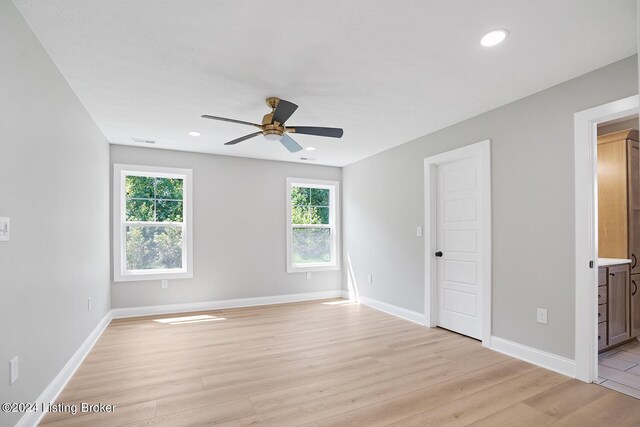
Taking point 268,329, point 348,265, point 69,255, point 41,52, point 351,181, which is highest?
point 41,52

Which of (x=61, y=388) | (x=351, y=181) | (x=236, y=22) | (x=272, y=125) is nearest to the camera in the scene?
(x=236, y=22)

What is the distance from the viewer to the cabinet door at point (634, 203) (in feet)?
11.5

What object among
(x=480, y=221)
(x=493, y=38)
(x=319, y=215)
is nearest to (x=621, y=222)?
(x=480, y=221)

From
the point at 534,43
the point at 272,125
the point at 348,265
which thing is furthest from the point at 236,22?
the point at 348,265

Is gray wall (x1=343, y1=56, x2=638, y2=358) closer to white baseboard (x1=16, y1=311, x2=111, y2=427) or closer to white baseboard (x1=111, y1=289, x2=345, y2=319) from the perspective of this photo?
white baseboard (x1=111, y1=289, x2=345, y2=319)

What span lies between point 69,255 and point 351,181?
172 inches

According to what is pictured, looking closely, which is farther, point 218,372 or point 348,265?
point 348,265

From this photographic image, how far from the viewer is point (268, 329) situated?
4.14 m

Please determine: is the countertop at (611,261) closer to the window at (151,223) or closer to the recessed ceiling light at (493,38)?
the recessed ceiling light at (493,38)

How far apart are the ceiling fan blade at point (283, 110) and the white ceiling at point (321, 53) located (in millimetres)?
262

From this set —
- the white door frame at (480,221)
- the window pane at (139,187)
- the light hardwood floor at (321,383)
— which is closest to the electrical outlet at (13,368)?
the light hardwood floor at (321,383)

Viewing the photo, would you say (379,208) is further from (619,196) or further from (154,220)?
(154,220)

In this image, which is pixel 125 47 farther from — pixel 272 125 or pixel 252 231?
pixel 252 231

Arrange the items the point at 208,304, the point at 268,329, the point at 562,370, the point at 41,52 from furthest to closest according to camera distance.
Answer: the point at 208,304
the point at 268,329
the point at 562,370
the point at 41,52
